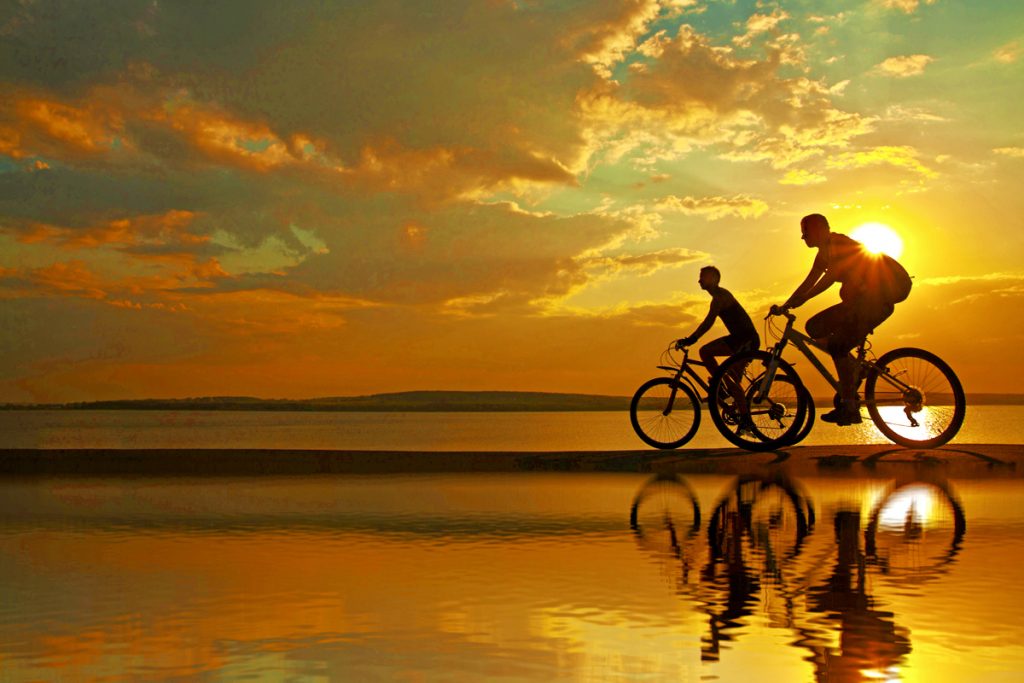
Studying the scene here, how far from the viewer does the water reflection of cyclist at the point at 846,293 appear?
40.7ft

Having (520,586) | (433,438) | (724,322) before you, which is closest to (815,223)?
(724,322)

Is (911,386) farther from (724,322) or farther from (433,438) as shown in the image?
(433,438)

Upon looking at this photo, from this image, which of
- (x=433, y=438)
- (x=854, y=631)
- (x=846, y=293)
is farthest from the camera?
(x=433, y=438)

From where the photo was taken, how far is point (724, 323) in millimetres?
13734

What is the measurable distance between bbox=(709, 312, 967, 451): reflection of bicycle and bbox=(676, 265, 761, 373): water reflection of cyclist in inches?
13.8

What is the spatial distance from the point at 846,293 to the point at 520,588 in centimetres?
777

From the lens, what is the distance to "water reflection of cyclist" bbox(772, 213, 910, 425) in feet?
40.7

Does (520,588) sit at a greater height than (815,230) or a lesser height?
lesser

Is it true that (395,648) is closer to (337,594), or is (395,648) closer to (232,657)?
(232,657)

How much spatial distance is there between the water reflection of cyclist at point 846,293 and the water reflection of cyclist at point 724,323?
86 cm

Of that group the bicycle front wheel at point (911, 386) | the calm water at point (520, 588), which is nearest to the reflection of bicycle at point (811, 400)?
the bicycle front wheel at point (911, 386)

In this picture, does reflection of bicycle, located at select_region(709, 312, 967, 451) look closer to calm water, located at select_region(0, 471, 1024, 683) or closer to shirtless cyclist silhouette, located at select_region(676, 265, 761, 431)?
shirtless cyclist silhouette, located at select_region(676, 265, 761, 431)

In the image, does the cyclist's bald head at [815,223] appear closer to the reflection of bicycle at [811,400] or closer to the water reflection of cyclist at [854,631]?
the reflection of bicycle at [811,400]

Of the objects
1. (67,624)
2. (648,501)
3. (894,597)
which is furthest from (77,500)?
(894,597)
